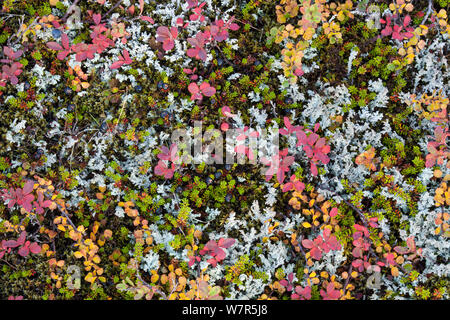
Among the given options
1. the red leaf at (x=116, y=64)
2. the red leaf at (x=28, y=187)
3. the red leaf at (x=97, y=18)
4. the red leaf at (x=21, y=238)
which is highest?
the red leaf at (x=97, y=18)

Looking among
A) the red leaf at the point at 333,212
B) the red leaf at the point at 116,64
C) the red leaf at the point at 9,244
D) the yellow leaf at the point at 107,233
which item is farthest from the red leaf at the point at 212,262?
the red leaf at the point at 116,64

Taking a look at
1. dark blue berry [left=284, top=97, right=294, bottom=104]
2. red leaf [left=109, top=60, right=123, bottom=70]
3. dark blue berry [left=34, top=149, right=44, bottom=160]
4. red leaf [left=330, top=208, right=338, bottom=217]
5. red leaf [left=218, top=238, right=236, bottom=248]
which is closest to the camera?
red leaf [left=218, top=238, right=236, bottom=248]

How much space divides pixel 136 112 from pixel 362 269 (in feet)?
12.2

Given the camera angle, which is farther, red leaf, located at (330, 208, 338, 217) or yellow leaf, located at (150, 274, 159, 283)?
red leaf, located at (330, 208, 338, 217)

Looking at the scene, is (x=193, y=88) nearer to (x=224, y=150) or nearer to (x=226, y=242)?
(x=224, y=150)

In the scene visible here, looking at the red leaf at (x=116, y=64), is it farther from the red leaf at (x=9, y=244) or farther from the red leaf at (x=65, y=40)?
the red leaf at (x=9, y=244)

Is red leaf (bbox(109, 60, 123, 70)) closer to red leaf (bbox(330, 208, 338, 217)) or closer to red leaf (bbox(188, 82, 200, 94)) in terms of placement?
red leaf (bbox(188, 82, 200, 94))

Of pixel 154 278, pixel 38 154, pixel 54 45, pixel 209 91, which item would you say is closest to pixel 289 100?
pixel 209 91

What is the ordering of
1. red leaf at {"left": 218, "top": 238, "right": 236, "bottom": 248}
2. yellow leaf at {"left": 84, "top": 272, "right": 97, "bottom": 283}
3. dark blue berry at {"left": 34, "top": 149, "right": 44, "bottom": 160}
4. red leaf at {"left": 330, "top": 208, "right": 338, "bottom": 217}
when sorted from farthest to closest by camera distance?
dark blue berry at {"left": 34, "top": 149, "right": 44, "bottom": 160} → red leaf at {"left": 330, "top": 208, "right": 338, "bottom": 217} → red leaf at {"left": 218, "top": 238, "right": 236, "bottom": 248} → yellow leaf at {"left": 84, "top": 272, "right": 97, "bottom": 283}

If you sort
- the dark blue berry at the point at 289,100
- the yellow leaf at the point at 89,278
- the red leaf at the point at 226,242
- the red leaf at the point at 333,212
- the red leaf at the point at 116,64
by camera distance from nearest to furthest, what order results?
the yellow leaf at the point at 89,278, the red leaf at the point at 226,242, the red leaf at the point at 333,212, the red leaf at the point at 116,64, the dark blue berry at the point at 289,100

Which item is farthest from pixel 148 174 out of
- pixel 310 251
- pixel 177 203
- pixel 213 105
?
pixel 310 251

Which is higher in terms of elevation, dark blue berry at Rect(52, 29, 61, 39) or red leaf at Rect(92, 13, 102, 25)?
red leaf at Rect(92, 13, 102, 25)

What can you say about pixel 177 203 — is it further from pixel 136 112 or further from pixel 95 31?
pixel 95 31

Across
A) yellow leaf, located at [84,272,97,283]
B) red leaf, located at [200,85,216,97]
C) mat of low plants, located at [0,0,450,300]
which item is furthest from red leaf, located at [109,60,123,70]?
yellow leaf, located at [84,272,97,283]
